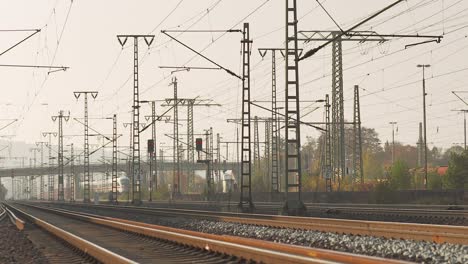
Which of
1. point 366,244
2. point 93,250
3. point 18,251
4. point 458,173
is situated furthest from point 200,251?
point 458,173

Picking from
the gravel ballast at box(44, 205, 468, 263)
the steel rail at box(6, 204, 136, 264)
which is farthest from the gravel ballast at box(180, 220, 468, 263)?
the steel rail at box(6, 204, 136, 264)

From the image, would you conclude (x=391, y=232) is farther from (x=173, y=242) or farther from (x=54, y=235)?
(x=54, y=235)

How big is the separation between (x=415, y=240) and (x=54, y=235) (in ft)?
46.7

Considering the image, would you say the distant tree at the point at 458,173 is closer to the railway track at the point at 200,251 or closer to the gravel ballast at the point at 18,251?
the railway track at the point at 200,251

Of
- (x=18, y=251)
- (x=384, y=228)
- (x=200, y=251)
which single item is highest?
(x=384, y=228)

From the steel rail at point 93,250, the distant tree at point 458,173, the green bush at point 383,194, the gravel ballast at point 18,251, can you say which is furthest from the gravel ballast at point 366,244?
the distant tree at point 458,173

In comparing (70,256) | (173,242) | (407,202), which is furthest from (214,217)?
(407,202)

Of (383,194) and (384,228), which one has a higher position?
(383,194)

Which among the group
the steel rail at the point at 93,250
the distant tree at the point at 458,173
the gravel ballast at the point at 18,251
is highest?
the distant tree at the point at 458,173

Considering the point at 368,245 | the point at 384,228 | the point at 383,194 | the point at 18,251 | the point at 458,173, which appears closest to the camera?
the point at 368,245

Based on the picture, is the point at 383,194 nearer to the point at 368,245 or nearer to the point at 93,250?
the point at 368,245

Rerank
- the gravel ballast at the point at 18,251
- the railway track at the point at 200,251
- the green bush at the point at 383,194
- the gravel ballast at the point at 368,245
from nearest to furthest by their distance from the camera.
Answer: the railway track at the point at 200,251
the gravel ballast at the point at 368,245
the gravel ballast at the point at 18,251
the green bush at the point at 383,194

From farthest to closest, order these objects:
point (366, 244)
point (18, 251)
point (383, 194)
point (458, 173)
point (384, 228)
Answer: point (458, 173) → point (383, 194) → point (384, 228) → point (18, 251) → point (366, 244)

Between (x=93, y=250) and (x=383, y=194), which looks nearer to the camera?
(x=93, y=250)
